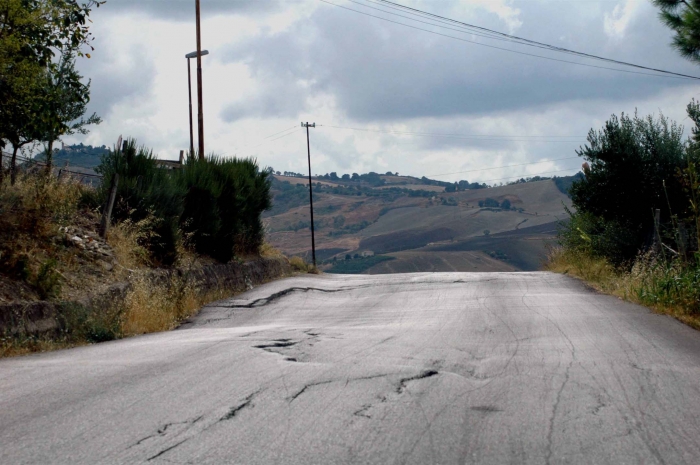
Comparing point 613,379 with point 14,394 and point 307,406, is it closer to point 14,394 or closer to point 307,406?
point 307,406

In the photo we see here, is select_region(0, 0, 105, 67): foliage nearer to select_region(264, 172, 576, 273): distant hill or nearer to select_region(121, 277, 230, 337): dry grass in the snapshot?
select_region(121, 277, 230, 337): dry grass

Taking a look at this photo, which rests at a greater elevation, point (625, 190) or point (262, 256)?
point (625, 190)

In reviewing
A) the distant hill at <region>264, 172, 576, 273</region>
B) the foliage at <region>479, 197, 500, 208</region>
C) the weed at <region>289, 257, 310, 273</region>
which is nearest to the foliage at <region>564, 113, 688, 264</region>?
the weed at <region>289, 257, 310, 273</region>

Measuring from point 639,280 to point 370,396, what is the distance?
1253 cm

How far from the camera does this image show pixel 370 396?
7.02 meters

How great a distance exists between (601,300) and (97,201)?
11866 millimetres

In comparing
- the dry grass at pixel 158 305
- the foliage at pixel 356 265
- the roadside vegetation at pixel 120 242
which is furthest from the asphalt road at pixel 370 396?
the foliage at pixel 356 265

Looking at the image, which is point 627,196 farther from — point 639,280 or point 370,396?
point 370,396

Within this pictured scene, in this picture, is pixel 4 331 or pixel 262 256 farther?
pixel 262 256

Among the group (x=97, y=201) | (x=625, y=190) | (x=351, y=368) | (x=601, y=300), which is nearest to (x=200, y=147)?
(x=97, y=201)

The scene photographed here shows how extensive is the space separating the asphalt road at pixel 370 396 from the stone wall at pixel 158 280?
1186 mm

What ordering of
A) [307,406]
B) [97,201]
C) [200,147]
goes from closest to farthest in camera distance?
[307,406] < [97,201] < [200,147]

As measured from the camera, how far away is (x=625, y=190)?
24578 millimetres

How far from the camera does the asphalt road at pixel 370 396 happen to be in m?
5.49
